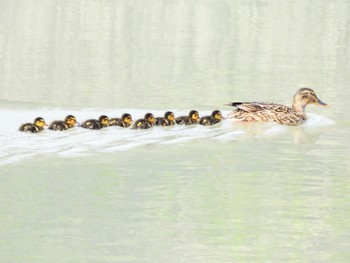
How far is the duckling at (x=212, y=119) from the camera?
48.2 feet

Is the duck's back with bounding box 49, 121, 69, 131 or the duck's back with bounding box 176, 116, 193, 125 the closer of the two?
the duck's back with bounding box 49, 121, 69, 131

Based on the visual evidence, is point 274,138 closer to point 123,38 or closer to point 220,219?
point 220,219

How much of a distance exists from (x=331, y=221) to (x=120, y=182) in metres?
2.01

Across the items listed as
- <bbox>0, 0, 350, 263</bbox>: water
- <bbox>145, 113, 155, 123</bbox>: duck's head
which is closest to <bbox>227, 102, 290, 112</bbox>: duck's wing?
<bbox>0, 0, 350, 263</bbox>: water

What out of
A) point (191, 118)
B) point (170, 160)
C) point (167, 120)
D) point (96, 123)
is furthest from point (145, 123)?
point (170, 160)

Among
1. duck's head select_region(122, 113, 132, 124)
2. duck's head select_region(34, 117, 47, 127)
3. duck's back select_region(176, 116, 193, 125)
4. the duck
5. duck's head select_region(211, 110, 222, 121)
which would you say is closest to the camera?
duck's head select_region(34, 117, 47, 127)

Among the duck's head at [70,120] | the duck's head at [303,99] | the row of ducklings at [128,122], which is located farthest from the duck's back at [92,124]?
the duck's head at [303,99]

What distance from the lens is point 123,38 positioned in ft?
86.8

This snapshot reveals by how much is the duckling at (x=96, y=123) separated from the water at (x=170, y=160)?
92 millimetres

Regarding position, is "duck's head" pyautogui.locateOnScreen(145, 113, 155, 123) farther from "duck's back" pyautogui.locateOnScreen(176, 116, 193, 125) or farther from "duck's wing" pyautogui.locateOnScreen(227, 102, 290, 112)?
"duck's wing" pyautogui.locateOnScreen(227, 102, 290, 112)

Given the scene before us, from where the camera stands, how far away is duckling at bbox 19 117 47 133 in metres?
13.6

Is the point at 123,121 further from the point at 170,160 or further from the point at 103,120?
the point at 170,160

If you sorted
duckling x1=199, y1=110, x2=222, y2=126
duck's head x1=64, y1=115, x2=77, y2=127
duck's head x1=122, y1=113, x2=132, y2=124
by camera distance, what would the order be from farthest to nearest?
1. duckling x1=199, y1=110, x2=222, y2=126
2. duck's head x1=122, y1=113, x2=132, y2=124
3. duck's head x1=64, y1=115, x2=77, y2=127

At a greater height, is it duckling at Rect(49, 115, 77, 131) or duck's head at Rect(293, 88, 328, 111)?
duck's head at Rect(293, 88, 328, 111)
